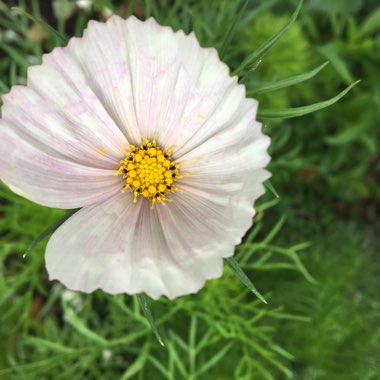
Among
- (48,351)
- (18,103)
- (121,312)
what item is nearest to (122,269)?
(18,103)

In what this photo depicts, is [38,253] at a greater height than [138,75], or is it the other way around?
[138,75]

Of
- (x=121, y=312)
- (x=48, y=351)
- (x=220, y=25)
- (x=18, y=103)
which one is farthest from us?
(x=48, y=351)

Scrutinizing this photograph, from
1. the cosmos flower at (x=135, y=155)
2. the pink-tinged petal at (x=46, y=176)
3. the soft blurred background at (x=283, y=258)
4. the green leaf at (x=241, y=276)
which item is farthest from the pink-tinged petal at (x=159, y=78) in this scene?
the soft blurred background at (x=283, y=258)

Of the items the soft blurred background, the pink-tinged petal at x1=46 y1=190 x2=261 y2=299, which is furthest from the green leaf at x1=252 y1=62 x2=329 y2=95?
the soft blurred background

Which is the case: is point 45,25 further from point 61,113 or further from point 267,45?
point 267,45

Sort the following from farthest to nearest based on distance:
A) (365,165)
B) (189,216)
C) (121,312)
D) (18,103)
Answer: (365,165) < (121,312) < (189,216) < (18,103)

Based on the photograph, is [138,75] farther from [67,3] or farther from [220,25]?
[67,3]
